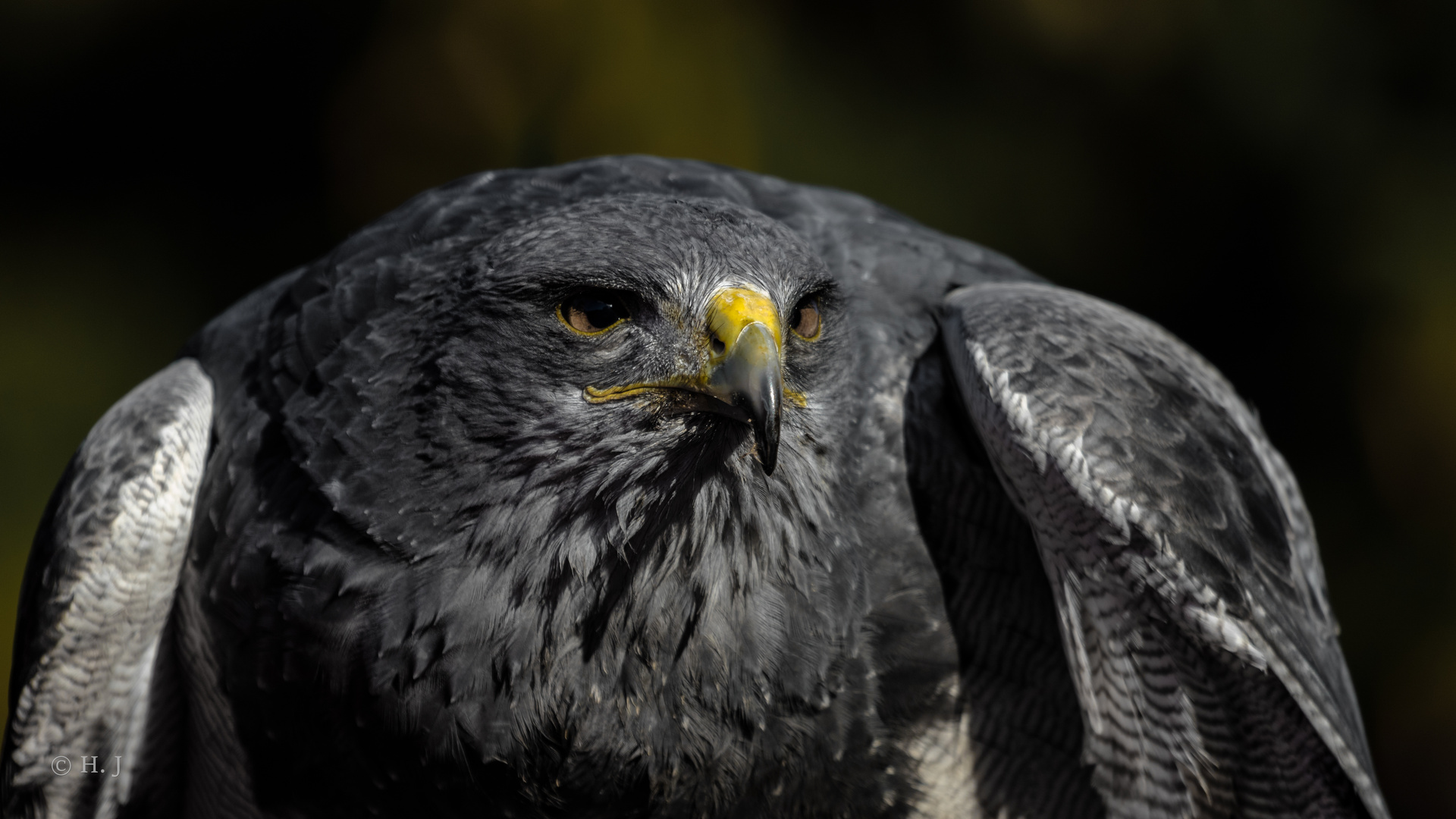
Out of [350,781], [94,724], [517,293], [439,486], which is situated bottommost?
[94,724]

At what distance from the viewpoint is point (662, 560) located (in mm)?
1868

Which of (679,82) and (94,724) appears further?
(679,82)

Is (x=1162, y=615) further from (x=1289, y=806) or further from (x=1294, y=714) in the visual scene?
(x=1289, y=806)

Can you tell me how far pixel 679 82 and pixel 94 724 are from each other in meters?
3.03

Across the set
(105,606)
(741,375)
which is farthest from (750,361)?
(105,606)

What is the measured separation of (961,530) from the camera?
2168 mm

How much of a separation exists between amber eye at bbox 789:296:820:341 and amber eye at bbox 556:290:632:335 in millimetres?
295

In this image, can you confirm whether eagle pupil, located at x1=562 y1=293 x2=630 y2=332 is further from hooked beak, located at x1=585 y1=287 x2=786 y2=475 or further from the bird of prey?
hooked beak, located at x1=585 y1=287 x2=786 y2=475

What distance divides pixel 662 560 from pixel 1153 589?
0.87m

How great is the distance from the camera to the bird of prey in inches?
70.7

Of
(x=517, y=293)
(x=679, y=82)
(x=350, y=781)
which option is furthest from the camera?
(x=679, y=82)

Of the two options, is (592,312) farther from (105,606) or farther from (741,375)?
(105,606)

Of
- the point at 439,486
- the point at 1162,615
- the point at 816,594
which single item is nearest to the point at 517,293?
the point at 439,486

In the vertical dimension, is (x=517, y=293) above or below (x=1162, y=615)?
above
